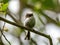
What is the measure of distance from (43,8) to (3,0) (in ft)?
3.47

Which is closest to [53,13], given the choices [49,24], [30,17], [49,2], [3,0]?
[49,24]

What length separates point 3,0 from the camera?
2619 mm

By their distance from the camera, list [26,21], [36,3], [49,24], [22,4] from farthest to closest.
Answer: [22,4], [49,24], [36,3], [26,21]

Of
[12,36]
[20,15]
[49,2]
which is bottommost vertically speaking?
[12,36]

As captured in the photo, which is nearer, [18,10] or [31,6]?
[31,6]

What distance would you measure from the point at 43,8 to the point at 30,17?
589mm

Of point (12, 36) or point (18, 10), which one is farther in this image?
point (18, 10)

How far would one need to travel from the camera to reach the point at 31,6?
4.03 metres

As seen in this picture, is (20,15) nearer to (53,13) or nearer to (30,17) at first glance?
(53,13)

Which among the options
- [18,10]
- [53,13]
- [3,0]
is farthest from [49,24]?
[3,0]

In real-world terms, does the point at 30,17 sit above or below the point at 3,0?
below

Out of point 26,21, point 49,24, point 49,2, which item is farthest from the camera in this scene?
point 49,24

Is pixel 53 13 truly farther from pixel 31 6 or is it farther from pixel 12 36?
pixel 12 36

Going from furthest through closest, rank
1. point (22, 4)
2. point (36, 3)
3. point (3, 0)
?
point (22, 4)
point (36, 3)
point (3, 0)
